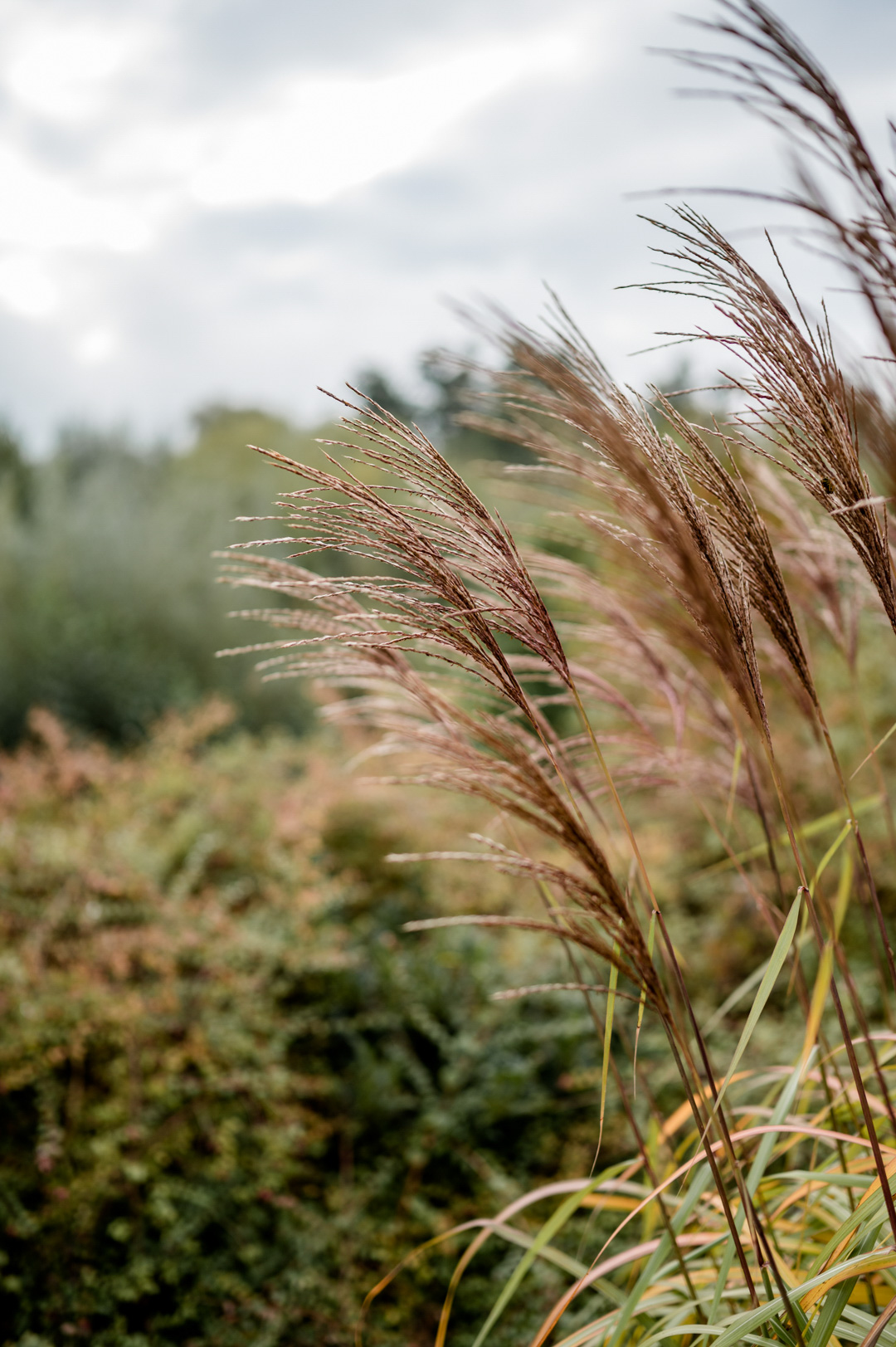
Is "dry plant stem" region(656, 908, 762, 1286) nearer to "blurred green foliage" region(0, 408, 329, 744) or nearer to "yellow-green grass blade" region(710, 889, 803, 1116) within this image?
"yellow-green grass blade" region(710, 889, 803, 1116)

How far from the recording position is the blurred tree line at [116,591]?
6.76 meters

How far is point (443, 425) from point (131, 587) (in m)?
15.9

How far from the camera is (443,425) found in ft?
→ 72.1

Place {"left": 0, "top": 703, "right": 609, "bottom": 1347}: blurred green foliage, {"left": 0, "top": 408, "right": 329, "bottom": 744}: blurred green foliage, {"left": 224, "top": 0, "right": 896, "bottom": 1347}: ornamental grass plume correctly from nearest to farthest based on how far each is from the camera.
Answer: {"left": 224, "top": 0, "right": 896, "bottom": 1347}: ornamental grass plume < {"left": 0, "top": 703, "right": 609, "bottom": 1347}: blurred green foliage < {"left": 0, "top": 408, "right": 329, "bottom": 744}: blurred green foliage

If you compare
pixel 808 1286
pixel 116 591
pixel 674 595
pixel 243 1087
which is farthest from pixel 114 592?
pixel 808 1286

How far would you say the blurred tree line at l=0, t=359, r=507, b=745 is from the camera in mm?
6762

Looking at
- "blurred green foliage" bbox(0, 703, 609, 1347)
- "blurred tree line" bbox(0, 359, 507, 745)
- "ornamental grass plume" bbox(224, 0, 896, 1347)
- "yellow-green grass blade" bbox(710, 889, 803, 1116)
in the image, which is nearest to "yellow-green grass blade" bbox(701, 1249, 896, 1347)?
"ornamental grass plume" bbox(224, 0, 896, 1347)

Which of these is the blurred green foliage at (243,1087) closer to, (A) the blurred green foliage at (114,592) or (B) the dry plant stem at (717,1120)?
(B) the dry plant stem at (717,1120)

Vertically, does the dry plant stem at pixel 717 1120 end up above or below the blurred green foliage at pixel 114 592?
below

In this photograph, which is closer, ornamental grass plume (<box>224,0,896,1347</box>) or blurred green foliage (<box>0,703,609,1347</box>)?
ornamental grass plume (<box>224,0,896,1347</box>)

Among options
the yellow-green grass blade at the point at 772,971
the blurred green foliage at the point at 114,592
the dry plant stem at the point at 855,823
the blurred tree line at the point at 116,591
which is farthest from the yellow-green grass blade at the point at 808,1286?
the blurred green foliage at the point at 114,592

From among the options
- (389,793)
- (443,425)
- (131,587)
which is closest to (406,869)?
(389,793)

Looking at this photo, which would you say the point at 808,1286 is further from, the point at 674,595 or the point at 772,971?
the point at 674,595

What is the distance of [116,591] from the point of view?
765 cm
